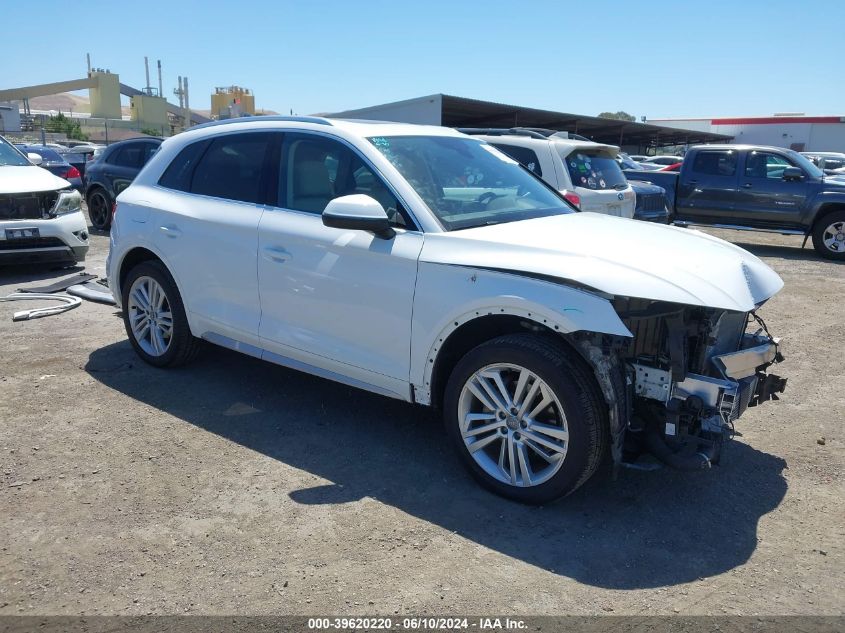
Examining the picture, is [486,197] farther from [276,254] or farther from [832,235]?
[832,235]

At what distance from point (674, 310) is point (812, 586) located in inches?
51.8

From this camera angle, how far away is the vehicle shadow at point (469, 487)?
3.26 metres

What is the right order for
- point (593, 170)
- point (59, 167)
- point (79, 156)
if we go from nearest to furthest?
point (593, 170)
point (59, 167)
point (79, 156)

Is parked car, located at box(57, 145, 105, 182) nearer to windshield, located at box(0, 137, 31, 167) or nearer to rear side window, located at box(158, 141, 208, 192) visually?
windshield, located at box(0, 137, 31, 167)

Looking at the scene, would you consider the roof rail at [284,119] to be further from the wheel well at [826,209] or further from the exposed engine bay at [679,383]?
the wheel well at [826,209]

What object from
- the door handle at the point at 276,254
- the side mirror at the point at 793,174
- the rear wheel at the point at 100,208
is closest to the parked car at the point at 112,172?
the rear wheel at the point at 100,208

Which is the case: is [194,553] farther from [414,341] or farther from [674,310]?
[674,310]

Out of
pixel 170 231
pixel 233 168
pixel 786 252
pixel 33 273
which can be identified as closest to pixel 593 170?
pixel 233 168

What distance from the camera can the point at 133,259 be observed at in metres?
5.55

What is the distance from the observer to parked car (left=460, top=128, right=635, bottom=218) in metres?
8.62

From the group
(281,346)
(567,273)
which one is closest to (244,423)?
(281,346)

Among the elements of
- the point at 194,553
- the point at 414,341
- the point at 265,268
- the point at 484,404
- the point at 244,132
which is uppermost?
the point at 244,132

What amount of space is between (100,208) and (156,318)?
8708mm

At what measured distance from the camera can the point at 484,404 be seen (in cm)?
367
